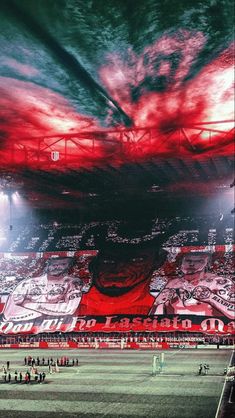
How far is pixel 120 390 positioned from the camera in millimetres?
26875

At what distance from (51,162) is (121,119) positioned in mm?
9625

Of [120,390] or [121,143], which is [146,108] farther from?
[120,390]

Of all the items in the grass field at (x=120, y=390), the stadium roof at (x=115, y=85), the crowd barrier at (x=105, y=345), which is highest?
the stadium roof at (x=115, y=85)

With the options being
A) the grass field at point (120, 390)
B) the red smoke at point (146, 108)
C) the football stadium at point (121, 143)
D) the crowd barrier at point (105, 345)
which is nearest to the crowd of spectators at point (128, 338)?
the football stadium at point (121, 143)

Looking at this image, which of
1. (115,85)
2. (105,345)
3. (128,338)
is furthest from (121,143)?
(105,345)

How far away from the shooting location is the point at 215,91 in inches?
727

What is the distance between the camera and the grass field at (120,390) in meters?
22.2

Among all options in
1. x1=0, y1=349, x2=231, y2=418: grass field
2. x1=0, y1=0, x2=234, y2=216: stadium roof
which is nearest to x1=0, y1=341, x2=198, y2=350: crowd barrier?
x1=0, y1=349, x2=231, y2=418: grass field

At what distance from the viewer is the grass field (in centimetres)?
2225

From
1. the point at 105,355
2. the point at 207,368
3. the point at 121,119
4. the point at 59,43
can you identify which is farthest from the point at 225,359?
the point at 59,43

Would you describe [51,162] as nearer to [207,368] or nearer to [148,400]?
[148,400]

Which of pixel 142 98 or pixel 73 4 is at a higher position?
pixel 142 98

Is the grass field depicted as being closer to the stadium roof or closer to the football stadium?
the football stadium

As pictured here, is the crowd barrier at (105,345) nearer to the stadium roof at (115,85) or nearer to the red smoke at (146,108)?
the stadium roof at (115,85)
